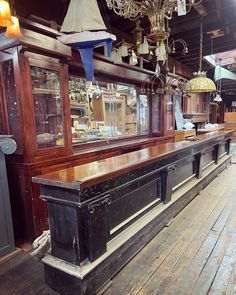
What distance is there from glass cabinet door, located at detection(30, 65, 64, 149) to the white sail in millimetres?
673

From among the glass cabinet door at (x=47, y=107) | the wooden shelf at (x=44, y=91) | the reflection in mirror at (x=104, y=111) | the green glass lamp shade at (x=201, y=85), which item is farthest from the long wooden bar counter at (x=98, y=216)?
the green glass lamp shade at (x=201, y=85)

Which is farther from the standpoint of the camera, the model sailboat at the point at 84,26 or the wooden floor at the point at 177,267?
the model sailboat at the point at 84,26

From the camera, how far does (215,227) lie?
2.70 m

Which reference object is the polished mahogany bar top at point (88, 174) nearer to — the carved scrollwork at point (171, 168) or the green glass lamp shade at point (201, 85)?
the carved scrollwork at point (171, 168)

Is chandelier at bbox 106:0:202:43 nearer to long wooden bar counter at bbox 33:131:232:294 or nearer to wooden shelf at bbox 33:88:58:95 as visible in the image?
wooden shelf at bbox 33:88:58:95

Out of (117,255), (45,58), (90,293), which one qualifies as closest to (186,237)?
(117,255)

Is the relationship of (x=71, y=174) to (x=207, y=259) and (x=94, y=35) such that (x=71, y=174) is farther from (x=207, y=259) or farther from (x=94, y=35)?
(x=207, y=259)

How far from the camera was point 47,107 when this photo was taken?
2701 millimetres

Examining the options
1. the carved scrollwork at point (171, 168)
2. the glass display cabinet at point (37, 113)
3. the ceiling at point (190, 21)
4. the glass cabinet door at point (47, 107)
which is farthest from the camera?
the ceiling at point (190, 21)

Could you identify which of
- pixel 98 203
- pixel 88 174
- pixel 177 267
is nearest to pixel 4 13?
pixel 88 174

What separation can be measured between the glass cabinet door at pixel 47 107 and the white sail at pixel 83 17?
67 centimetres

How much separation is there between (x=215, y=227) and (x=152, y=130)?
10.2ft

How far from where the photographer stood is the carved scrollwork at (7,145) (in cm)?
223

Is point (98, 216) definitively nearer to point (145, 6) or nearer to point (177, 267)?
point (177, 267)
